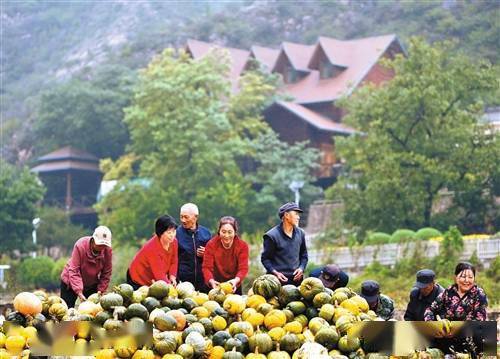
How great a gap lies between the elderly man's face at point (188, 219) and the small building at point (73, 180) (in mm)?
51589

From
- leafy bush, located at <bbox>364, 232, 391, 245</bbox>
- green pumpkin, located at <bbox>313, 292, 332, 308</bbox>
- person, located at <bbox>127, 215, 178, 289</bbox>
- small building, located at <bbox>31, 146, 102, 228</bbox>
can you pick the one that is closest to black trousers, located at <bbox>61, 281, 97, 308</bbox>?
person, located at <bbox>127, 215, 178, 289</bbox>

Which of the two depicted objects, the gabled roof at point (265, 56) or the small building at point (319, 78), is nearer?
the small building at point (319, 78)

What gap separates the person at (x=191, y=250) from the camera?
40.4 ft

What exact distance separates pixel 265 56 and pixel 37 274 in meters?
24.8

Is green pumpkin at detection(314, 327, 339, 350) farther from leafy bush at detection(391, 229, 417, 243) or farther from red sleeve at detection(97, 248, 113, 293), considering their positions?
leafy bush at detection(391, 229, 417, 243)

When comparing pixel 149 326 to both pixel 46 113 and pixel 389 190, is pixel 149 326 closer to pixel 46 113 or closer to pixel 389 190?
pixel 389 190

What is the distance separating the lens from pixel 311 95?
204 ft

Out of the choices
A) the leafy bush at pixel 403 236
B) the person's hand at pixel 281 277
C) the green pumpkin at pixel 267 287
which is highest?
the green pumpkin at pixel 267 287

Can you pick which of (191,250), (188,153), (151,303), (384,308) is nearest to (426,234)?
(188,153)

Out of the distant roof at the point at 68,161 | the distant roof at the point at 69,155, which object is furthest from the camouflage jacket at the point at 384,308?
the distant roof at the point at 69,155

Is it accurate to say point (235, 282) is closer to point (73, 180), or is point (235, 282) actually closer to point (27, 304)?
point (27, 304)

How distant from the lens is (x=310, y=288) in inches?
380

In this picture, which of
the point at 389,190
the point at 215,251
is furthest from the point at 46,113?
the point at 215,251

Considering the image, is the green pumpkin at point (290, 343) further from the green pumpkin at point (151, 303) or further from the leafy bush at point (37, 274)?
the leafy bush at point (37, 274)
